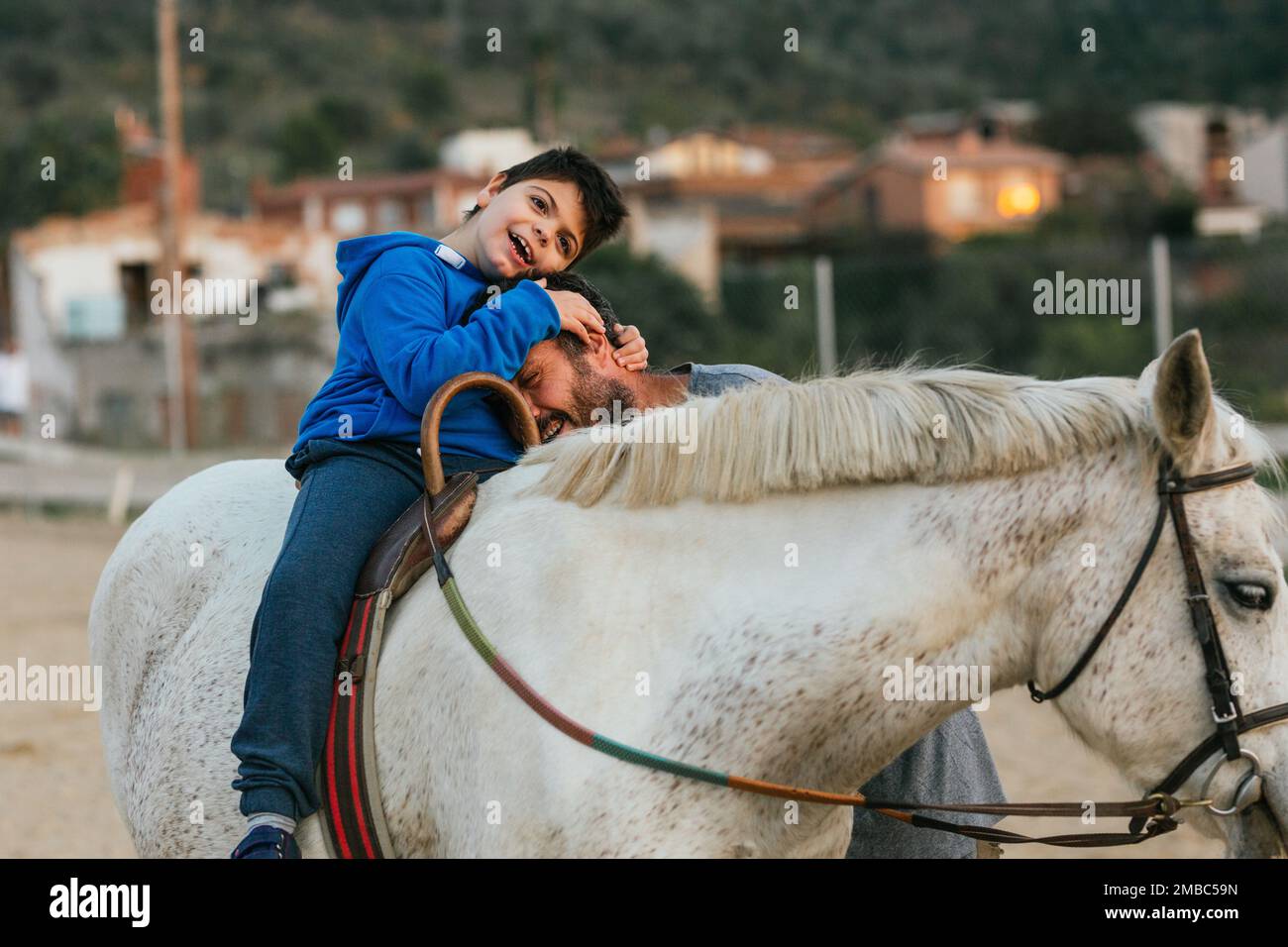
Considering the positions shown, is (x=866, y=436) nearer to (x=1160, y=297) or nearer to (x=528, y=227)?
(x=528, y=227)

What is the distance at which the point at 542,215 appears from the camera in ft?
9.11

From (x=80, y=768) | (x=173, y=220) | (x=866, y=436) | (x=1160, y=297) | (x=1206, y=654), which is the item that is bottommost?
(x=80, y=768)

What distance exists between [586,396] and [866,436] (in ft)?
2.33

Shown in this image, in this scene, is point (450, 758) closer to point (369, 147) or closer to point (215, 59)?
point (369, 147)

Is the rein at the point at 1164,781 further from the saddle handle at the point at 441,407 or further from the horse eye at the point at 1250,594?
the saddle handle at the point at 441,407

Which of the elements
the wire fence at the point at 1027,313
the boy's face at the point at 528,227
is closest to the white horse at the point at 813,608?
the boy's face at the point at 528,227

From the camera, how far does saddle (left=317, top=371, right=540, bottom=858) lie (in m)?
2.37

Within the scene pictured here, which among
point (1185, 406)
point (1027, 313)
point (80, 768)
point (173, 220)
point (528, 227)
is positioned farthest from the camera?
point (1027, 313)

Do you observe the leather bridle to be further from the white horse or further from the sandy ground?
the sandy ground

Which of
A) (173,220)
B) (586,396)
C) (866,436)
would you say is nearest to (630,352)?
(586,396)

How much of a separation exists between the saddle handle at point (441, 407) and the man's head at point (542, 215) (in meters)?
0.34

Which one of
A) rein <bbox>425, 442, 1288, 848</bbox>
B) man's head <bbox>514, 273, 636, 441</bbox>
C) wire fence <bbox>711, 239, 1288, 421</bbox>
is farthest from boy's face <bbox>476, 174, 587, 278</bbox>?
wire fence <bbox>711, 239, 1288, 421</bbox>

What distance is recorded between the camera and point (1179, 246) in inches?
444
